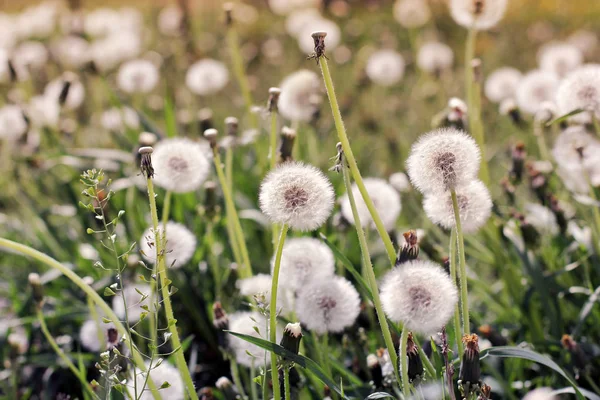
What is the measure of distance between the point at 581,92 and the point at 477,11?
0.45 meters

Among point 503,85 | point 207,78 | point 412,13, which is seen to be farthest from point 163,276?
point 412,13

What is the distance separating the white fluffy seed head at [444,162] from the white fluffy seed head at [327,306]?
0.45 m

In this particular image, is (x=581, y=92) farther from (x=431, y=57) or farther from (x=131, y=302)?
(x=431, y=57)

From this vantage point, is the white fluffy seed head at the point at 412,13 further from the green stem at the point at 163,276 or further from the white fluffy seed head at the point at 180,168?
the green stem at the point at 163,276

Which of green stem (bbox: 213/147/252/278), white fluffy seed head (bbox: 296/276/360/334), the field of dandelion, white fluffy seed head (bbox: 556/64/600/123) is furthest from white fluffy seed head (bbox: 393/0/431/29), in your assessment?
white fluffy seed head (bbox: 296/276/360/334)

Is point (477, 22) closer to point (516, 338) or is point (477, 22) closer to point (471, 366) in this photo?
point (516, 338)

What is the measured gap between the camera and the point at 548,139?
4.41 meters

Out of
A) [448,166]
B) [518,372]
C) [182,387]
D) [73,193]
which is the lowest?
[518,372]

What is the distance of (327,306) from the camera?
1.78 meters

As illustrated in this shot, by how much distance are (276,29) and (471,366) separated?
6993mm

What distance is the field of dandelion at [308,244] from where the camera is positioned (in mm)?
1460

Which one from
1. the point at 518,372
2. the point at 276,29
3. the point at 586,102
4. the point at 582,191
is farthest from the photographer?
the point at 276,29

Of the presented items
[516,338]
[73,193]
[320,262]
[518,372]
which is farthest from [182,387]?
[73,193]

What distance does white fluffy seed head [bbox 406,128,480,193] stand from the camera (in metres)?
1.39
